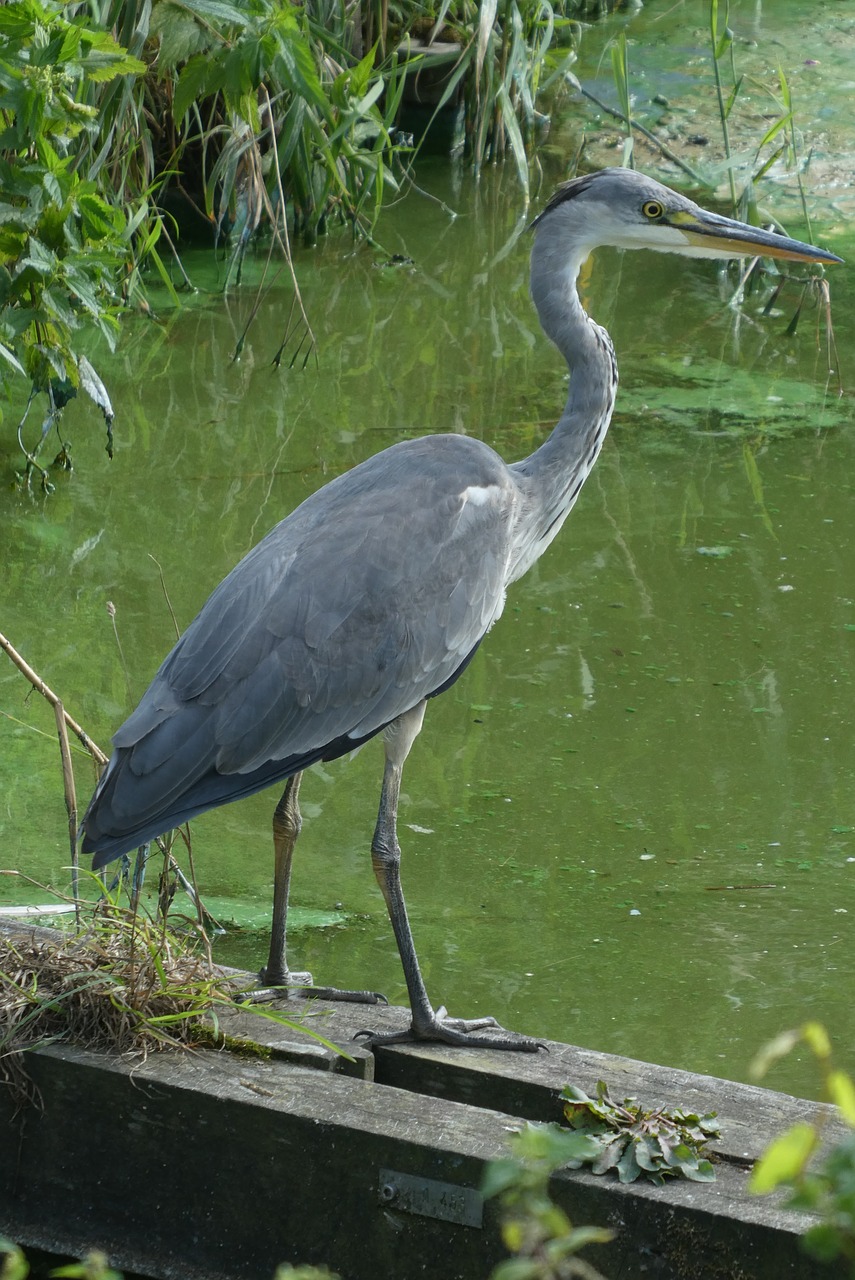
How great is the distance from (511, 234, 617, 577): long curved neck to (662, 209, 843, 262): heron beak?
255 mm

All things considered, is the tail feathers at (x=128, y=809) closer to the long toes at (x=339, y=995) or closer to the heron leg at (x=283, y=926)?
the heron leg at (x=283, y=926)

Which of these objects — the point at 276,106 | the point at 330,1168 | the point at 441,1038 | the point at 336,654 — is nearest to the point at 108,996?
the point at 330,1168

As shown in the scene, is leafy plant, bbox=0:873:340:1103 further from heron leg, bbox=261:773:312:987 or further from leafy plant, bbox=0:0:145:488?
leafy plant, bbox=0:0:145:488

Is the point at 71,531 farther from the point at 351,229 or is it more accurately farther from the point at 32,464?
the point at 351,229

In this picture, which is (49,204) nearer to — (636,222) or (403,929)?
(636,222)

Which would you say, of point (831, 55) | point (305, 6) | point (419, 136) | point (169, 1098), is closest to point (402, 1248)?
point (169, 1098)

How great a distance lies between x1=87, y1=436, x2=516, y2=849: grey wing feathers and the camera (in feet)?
9.69

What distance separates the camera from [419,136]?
10.1 m

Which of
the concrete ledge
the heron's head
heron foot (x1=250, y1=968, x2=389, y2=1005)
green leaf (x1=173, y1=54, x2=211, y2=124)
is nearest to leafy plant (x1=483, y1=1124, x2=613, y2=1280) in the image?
the concrete ledge

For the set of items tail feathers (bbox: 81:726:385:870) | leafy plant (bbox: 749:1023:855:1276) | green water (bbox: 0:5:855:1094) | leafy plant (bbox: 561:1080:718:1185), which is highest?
leafy plant (bbox: 749:1023:855:1276)

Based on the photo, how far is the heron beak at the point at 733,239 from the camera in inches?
145

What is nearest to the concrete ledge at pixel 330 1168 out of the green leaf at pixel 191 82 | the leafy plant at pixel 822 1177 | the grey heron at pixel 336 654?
the grey heron at pixel 336 654

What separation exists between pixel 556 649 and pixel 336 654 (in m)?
2.06

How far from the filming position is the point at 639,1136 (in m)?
2.38
